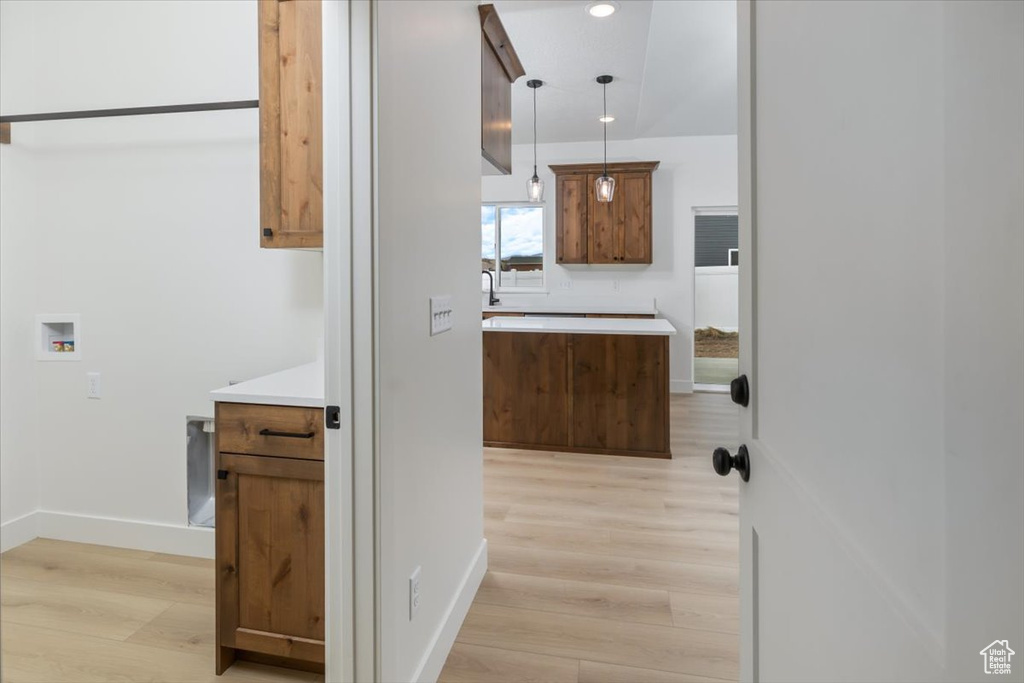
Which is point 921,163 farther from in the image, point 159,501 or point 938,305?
point 159,501

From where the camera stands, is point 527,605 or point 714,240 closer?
point 527,605

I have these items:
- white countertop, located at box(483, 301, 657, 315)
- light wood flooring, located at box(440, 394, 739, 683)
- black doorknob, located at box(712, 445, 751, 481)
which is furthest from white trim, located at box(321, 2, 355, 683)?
white countertop, located at box(483, 301, 657, 315)

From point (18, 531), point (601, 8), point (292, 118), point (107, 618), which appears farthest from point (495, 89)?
point (18, 531)

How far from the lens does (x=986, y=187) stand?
35 cm

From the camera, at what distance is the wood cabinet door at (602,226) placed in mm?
6211

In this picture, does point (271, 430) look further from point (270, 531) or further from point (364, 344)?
point (364, 344)

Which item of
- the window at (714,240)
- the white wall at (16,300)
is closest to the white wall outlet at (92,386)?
the white wall at (16,300)

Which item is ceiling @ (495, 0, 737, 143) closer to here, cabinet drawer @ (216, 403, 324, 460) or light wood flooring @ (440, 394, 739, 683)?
cabinet drawer @ (216, 403, 324, 460)

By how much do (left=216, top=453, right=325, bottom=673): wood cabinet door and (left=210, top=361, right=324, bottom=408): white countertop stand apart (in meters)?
0.17

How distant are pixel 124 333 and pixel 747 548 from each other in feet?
8.81

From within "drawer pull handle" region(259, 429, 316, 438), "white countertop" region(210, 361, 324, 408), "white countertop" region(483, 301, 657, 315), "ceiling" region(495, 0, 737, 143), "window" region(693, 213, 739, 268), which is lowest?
"drawer pull handle" region(259, 429, 316, 438)

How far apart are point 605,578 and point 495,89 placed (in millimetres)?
2091

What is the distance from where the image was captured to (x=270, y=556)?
168 cm

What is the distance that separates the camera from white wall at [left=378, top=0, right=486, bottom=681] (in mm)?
1363
